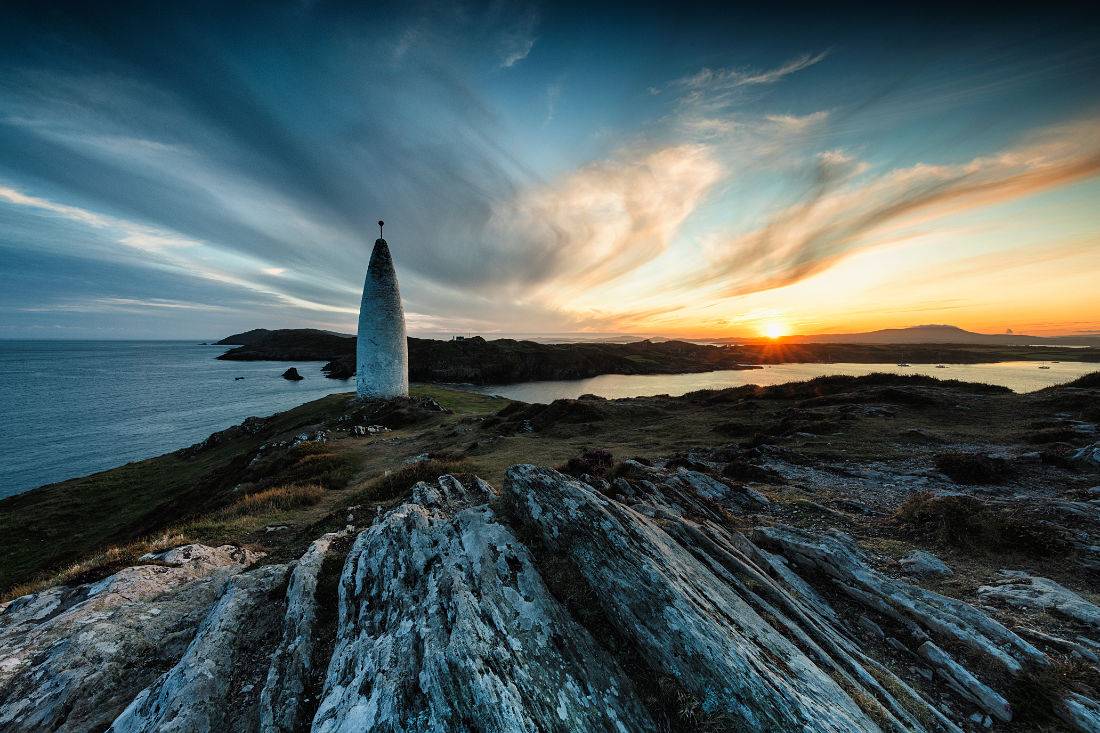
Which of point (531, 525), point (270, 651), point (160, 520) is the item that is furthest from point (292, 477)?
point (531, 525)

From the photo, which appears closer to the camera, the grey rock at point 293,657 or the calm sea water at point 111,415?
the grey rock at point 293,657

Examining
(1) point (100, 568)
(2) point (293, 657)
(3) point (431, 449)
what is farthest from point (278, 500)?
(2) point (293, 657)

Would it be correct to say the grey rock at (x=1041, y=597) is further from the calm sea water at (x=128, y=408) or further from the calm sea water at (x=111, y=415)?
the calm sea water at (x=111, y=415)

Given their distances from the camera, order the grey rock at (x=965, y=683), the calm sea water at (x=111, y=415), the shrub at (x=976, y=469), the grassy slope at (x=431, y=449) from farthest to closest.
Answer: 1. the calm sea water at (x=111, y=415)
2. the grassy slope at (x=431, y=449)
3. the shrub at (x=976, y=469)
4. the grey rock at (x=965, y=683)

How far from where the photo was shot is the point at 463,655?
4.58m

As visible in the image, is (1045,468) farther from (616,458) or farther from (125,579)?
(125,579)

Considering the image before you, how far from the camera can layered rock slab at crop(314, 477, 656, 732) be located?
4.11 m

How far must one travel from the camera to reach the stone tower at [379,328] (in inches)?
1344

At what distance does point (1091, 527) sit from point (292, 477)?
27.0 m

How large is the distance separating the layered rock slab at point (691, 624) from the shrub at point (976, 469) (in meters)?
13.4

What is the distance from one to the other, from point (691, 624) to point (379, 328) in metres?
35.4

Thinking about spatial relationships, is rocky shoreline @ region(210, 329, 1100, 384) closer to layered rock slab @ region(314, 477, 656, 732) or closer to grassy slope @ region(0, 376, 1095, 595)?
grassy slope @ region(0, 376, 1095, 595)

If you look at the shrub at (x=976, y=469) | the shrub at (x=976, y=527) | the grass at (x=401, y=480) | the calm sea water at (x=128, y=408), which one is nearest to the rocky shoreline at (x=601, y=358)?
the calm sea water at (x=128, y=408)

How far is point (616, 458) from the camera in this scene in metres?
17.5
